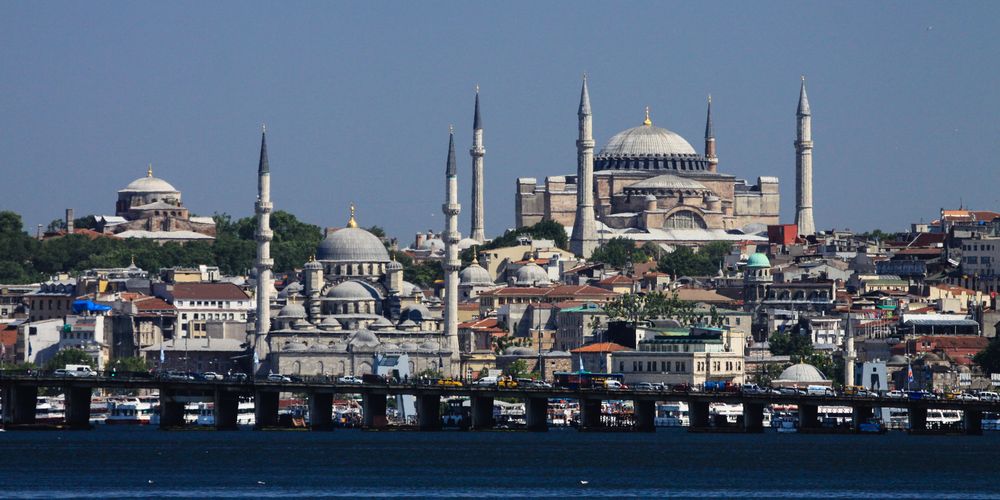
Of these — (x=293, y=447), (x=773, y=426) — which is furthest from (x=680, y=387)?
(x=293, y=447)

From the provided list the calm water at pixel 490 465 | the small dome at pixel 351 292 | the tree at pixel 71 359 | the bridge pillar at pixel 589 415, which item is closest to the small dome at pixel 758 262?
the small dome at pixel 351 292

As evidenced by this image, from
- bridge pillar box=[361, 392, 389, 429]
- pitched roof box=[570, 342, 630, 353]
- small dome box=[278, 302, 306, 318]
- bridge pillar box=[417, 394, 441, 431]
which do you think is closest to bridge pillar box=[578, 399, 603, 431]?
bridge pillar box=[417, 394, 441, 431]

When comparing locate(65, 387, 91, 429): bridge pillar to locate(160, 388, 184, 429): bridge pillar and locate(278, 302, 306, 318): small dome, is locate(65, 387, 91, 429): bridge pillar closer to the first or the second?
locate(160, 388, 184, 429): bridge pillar

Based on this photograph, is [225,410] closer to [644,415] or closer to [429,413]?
[429,413]

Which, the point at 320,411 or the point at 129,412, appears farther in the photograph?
the point at 129,412

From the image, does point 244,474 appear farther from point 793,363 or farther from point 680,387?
point 793,363

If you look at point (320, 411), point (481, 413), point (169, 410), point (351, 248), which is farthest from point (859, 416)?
point (351, 248)

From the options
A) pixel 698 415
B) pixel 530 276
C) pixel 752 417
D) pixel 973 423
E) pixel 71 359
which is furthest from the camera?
pixel 530 276

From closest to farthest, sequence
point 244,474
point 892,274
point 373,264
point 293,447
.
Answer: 1. point 244,474
2. point 293,447
3. point 373,264
4. point 892,274
